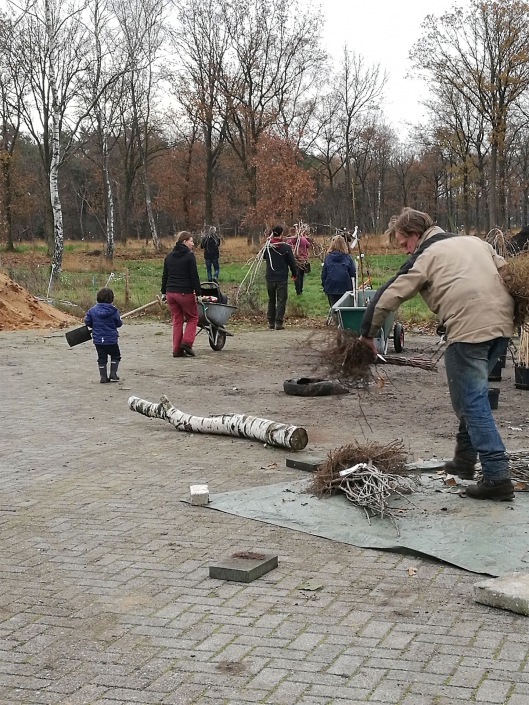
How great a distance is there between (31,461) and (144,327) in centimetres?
1271

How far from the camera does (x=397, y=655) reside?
142 inches

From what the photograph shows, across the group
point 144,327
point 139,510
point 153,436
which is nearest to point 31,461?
point 153,436

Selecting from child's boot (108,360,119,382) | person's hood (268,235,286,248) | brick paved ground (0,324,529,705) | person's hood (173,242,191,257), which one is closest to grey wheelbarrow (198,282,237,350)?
person's hood (173,242,191,257)

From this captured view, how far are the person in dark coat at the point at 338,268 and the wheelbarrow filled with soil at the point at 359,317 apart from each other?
0.94 m

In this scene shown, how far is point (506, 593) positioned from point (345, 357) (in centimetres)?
304

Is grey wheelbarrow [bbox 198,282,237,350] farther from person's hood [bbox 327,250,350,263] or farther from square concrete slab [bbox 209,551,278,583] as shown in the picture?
square concrete slab [bbox 209,551,278,583]

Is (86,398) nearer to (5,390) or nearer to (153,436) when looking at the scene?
(5,390)

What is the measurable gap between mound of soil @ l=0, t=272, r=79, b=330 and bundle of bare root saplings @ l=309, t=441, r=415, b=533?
15881mm

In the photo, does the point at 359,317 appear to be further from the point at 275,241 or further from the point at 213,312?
the point at 275,241

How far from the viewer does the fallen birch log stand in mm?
7652

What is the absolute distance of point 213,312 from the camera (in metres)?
15.0

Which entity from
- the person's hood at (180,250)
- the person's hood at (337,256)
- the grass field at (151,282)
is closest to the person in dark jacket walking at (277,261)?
the grass field at (151,282)

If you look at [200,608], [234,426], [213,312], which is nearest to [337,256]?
[213,312]

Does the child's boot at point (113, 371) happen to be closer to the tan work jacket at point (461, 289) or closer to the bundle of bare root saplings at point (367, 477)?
the bundle of bare root saplings at point (367, 477)
